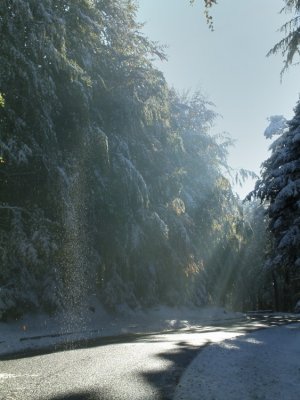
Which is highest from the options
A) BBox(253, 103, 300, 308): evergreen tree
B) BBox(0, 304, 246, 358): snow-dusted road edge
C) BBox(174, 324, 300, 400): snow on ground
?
BBox(253, 103, 300, 308): evergreen tree

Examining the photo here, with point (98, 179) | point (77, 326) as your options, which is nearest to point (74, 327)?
point (77, 326)

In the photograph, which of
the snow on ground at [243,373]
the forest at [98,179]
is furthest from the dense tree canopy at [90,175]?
the snow on ground at [243,373]

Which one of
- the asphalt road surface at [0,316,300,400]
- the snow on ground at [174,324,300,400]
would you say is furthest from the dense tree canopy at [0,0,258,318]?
the snow on ground at [174,324,300,400]

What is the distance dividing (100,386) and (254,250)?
40.6 m

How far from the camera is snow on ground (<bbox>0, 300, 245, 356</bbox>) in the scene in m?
14.4

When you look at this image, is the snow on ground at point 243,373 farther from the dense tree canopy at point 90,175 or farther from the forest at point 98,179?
the forest at point 98,179

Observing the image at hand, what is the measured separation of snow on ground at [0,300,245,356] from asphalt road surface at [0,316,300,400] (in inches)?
145

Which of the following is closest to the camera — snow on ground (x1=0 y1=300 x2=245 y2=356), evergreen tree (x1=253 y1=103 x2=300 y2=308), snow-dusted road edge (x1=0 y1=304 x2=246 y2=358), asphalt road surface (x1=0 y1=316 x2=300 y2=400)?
asphalt road surface (x1=0 y1=316 x2=300 y2=400)

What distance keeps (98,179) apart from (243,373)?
1262 centimetres

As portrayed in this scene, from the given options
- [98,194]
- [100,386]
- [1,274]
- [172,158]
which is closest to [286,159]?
[98,194]

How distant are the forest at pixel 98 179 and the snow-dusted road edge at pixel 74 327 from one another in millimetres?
556

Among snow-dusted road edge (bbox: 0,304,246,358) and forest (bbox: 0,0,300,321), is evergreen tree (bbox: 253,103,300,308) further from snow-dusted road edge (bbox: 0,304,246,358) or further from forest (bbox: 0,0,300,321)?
snow-dusted road edge (bbox: 0,304,246,358)

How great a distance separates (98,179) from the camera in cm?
1895

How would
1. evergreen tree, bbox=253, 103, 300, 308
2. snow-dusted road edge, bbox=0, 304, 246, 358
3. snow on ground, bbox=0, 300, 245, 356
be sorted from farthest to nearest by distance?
evergreen tree, bbox=253, 103, 300, 308
snow on ground, bbox=0, 300, 245, 356
snow-dusted road edge, bbox=0, 304, 246, 358
